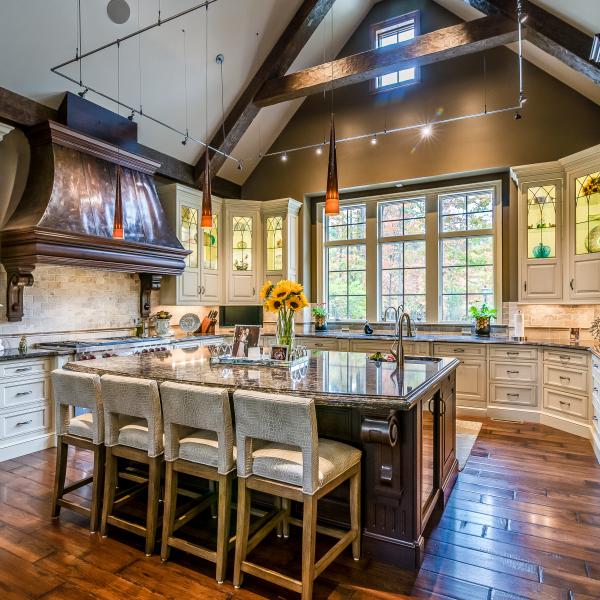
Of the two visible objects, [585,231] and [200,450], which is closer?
[200,450]

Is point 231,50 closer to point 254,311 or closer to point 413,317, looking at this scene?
point 254,311

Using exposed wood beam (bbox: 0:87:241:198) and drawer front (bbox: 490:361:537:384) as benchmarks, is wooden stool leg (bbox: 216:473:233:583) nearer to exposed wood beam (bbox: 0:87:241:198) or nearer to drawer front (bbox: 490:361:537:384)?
drawer front (bbox: 490:361:537:384)

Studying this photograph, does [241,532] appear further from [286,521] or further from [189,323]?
[189,323]

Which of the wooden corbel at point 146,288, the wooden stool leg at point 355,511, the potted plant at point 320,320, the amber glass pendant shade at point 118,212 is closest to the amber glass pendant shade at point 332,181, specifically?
the wooden stool leg at point 355,511

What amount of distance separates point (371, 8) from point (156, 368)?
6287 millimetres

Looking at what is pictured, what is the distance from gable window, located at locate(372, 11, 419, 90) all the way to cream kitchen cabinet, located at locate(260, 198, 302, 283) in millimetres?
2234

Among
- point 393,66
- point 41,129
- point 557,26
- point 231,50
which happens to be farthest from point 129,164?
Result: point 557,26

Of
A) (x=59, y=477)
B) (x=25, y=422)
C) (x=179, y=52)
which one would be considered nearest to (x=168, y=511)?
(x=59, y=477)

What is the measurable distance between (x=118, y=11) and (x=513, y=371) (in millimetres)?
5885

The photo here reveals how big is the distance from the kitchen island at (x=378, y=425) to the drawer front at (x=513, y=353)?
2610mm

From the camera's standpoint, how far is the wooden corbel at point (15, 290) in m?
4.31

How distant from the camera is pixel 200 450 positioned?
2271 millimetres

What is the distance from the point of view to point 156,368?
9.34ft

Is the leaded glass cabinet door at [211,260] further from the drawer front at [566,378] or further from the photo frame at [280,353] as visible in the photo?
the drawer front at [566,378]
